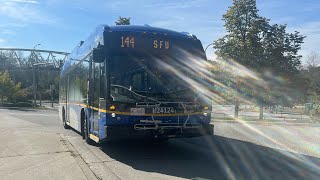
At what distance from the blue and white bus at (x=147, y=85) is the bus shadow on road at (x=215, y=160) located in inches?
26.0

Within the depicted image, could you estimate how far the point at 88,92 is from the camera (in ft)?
37.2

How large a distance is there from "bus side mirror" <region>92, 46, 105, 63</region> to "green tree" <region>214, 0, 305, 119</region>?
744 inches

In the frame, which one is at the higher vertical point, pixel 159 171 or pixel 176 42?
pixel 176 42

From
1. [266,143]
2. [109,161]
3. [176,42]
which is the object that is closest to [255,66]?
[266,143]

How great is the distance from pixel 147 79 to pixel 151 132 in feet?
4.09

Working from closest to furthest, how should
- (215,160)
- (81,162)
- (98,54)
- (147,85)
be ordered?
1. (81,162)
2. (215,160)
3. (98,54)
4. (147,85)

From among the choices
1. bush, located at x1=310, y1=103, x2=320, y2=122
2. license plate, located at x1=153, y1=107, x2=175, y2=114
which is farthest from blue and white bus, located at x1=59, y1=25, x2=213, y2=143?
bush, located at x1=310, y1=103, x2=320, y2=122

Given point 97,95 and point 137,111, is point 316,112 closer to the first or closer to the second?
point 137,111

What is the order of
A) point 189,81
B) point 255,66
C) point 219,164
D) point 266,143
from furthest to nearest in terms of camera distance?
point 255,66
point 266,143
point 189,81
point 219,164

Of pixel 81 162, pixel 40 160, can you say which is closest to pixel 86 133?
pixel 40 160

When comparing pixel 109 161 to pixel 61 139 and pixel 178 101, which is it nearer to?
pixel 178 101

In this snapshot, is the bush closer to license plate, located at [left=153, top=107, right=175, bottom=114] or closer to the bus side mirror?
license plate, located at [left=153, top=107, right=175, bottom=114]

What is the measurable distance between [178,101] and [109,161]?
213 cm

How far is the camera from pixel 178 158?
9.58m
